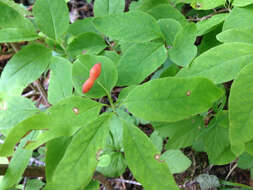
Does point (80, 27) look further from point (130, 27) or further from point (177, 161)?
point (177, 161)

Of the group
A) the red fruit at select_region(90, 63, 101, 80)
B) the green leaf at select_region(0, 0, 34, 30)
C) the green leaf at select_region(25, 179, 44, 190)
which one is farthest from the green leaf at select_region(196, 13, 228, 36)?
the green leaf at select_region(25, 179, 44, 190)

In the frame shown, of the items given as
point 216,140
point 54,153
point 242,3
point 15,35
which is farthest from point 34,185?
point 242,3

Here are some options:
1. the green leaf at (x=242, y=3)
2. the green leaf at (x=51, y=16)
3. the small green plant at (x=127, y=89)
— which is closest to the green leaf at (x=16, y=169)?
the small green plant at (x=127, y=89)

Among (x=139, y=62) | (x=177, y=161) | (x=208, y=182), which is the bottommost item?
(x=208, y=182)

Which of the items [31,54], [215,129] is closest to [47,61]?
[31,54]

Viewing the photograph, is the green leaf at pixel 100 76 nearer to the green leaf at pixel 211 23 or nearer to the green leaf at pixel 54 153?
the green leaf at pixel 54 153

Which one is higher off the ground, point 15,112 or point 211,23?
point 211,23
